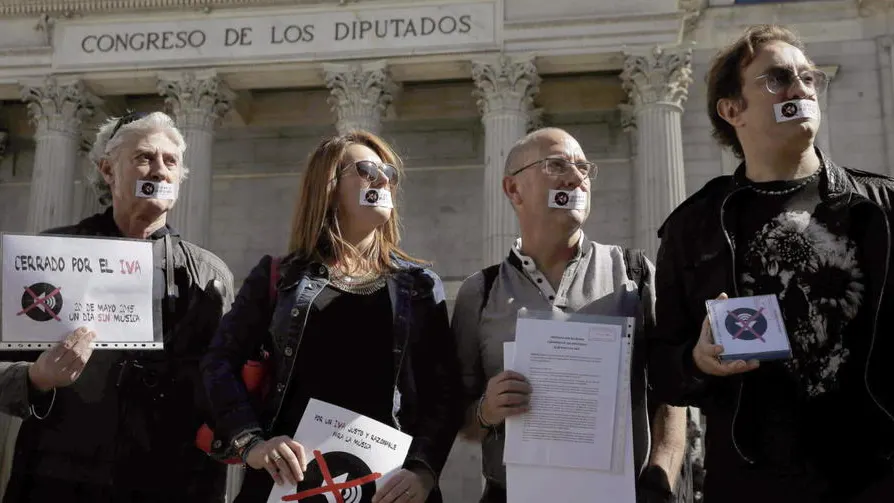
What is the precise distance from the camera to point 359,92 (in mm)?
18156

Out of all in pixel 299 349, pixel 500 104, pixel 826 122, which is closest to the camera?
pixel 299 349

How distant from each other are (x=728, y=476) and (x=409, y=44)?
16.0 meters

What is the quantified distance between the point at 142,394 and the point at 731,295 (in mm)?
2759

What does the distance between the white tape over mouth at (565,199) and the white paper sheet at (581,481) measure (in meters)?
0.94

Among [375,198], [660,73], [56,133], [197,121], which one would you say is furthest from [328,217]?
[56,133]

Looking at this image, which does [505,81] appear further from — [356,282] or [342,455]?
[342,455]

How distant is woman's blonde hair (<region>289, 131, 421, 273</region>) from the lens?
4.08 meters

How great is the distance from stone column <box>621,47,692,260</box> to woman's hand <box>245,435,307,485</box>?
14.2 metres

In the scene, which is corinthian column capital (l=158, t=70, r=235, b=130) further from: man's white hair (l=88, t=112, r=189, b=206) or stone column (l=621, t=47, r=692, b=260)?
man's white hair (l=88, t=112, r=189, b=206)

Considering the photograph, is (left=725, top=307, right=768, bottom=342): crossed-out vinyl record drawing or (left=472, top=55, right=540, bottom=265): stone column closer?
(left=725, top=307, right=768, bottom=342): crossed-out vinyl record drawing

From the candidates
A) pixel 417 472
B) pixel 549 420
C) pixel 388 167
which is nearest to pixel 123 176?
pixel 388 167

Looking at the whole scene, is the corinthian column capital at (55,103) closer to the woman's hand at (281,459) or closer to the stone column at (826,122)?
the stone column at (826,122)

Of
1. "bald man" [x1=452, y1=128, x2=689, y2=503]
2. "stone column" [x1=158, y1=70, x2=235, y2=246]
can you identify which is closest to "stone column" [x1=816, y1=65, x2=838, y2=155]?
"stone column" [x1=158, y1=70, x2=235, y2=246]

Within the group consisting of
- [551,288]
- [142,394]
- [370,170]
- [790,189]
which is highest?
[370,170]
